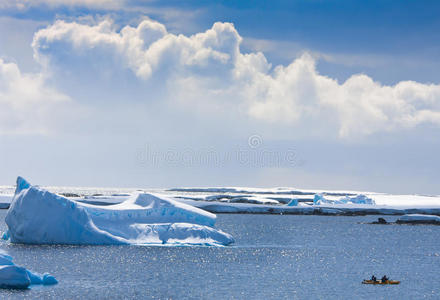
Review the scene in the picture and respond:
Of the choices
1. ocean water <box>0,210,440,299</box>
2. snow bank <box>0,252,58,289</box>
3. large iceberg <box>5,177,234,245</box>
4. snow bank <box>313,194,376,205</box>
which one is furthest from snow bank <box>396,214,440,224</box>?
snow bank <box>0,252,58,289</box>

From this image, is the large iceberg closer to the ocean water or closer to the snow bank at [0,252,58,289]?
the ocean water

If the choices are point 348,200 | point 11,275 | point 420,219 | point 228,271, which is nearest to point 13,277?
point 11,275

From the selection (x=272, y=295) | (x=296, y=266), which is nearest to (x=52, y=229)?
(x=296, y=266)

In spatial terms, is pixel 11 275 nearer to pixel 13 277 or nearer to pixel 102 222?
pixel 13 277

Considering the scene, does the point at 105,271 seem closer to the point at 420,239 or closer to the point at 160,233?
the point at 160,233

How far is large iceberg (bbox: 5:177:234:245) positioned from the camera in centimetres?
3959

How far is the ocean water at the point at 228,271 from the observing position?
27203 mm

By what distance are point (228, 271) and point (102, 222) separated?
10862mm

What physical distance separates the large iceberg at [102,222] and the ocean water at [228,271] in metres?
0.79

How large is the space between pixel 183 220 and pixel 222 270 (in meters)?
9.20

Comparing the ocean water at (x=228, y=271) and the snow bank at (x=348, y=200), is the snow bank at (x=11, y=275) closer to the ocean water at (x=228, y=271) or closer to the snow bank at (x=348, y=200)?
the ocean water at (x=228, y=271)

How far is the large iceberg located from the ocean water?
0.79 meters

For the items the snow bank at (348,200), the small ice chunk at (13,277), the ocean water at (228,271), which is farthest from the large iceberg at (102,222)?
the snow bank at (348,200)

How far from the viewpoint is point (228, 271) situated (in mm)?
33719
